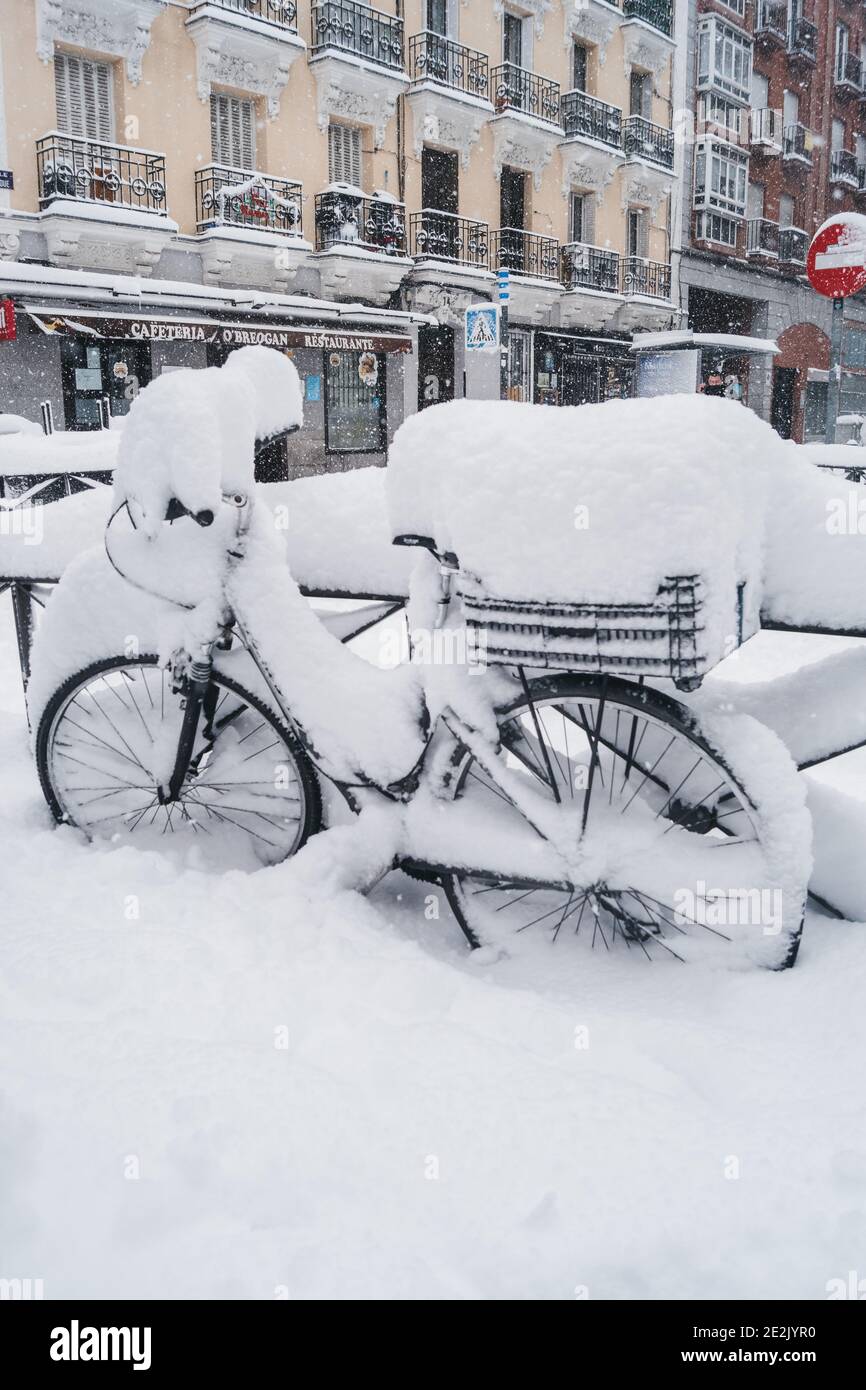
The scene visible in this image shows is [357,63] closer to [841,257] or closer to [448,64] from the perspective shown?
[448,64]

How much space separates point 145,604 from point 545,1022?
1522 mm

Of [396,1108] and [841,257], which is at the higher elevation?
[841,257]

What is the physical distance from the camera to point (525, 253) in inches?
894

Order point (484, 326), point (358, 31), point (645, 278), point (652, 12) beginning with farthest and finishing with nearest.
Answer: point (645, 278) → point (652, 12) → point (358, 31) → point (484, 326)

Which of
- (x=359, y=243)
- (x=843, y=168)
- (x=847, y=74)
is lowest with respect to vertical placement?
(x=359, y=243)

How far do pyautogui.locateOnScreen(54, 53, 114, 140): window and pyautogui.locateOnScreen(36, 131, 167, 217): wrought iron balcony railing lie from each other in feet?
1.06

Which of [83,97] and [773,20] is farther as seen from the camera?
[773,20]

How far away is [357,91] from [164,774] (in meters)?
19.7

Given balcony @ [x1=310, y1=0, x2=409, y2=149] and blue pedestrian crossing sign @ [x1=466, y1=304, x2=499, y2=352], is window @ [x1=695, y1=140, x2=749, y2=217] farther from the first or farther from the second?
blue pedestrian crossing sign @ [x1=466, y1=304, x2=499, y2=352]

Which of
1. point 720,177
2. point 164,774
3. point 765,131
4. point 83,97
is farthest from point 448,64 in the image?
point 164,774

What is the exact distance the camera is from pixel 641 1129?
1.84 meters

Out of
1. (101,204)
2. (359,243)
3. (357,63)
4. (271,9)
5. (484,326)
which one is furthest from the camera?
(359,243)

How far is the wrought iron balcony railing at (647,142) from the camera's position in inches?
982

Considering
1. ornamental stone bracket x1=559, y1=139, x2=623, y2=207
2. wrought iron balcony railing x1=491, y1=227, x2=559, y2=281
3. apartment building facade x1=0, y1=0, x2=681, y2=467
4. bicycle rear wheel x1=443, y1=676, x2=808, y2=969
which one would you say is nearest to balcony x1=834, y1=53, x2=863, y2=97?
apartment building facade x1=0, y1=0, x2=681, y2=467
